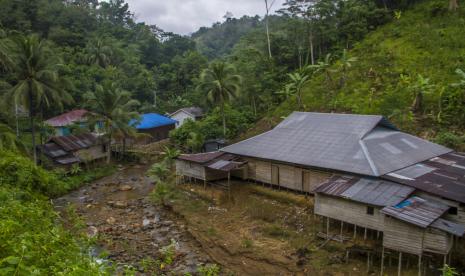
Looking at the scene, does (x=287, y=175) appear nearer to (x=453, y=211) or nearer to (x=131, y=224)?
(x=453, y=211)

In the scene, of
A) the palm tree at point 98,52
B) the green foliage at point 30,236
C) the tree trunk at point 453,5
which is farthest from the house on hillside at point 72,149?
the tree trunk at point 453,5

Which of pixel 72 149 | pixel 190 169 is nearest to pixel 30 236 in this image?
pixel 190 169

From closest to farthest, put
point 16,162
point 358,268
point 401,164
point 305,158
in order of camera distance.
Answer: point 16,162 < point 358,268 < point 401,164 < point 305,158

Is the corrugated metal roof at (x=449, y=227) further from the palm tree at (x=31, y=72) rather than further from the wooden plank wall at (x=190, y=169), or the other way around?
the palm tree at (x=31, y=72)

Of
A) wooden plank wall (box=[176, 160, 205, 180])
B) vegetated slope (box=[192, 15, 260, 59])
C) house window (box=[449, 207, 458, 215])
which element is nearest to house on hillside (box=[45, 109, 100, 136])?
wooden plank wall (box=[176, 160, 205, 180])

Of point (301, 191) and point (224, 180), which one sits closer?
point (301, 191)

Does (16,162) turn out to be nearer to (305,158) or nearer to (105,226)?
(105,226)

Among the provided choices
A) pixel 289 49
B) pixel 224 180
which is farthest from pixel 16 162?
pixel 289 49

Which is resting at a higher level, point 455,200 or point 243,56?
point 243,56
